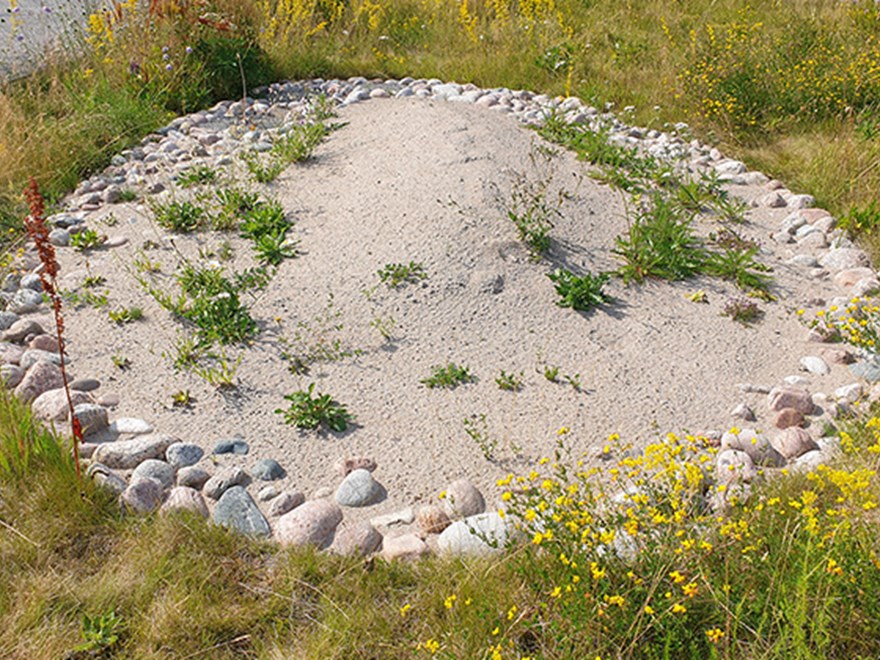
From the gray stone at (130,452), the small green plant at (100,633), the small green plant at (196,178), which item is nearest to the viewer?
the small green plant at (100,633)

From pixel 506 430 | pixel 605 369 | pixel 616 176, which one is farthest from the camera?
pixel 616 176

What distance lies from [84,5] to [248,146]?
4073 mm

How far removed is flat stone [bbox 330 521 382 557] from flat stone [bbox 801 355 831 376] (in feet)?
8.76

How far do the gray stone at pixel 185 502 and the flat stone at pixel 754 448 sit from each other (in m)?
2.41

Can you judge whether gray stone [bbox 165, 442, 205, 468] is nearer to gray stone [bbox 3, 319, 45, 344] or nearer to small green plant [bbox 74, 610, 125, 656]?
small green plant [bbox 74, 610, 125, 656]

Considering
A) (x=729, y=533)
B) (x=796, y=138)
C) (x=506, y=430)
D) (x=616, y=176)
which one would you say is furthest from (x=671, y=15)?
(x=729, y=533)

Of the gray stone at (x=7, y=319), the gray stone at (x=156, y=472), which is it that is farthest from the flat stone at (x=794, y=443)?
the gray stone at (x=7, y=319)

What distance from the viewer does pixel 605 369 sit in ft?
15.2

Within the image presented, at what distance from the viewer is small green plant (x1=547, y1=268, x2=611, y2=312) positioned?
5.03 metres

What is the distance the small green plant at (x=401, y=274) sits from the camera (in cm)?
515

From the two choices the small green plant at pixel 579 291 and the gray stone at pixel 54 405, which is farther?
the small green plant at pixel 579 291

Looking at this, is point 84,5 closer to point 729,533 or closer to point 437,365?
point 437,365

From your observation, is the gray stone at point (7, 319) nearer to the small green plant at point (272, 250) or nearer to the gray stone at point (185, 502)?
the small green plant at point (272, 250)

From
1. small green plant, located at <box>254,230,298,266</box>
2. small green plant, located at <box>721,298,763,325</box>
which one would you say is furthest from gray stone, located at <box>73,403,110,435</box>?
small green plant, located at <box>721,298,763,325</box>
